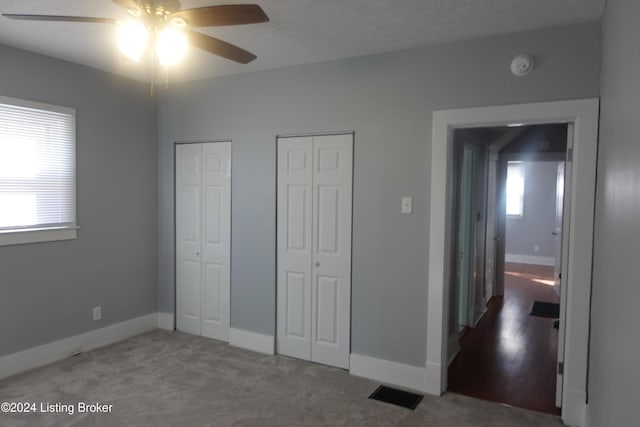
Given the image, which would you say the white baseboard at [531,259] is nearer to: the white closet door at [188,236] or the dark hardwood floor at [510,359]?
the dark hardwood floor at [510,359]

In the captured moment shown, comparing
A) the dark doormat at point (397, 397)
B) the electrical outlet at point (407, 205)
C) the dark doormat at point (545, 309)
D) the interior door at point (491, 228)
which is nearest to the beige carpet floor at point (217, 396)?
the dark doormat at point (397, 397)

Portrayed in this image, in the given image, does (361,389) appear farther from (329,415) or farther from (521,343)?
(521,343)

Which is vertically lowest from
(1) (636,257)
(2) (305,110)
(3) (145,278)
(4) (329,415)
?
(4) (329,415)

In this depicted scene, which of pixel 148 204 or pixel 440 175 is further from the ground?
pixel 440 175

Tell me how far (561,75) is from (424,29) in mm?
949

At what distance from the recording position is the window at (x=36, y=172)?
3.39 metres

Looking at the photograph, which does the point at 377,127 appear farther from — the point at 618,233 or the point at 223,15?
the point at 618,233

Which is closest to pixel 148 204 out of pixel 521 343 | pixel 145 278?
pixel 145 278

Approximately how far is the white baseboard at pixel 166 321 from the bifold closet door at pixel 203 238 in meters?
0.08

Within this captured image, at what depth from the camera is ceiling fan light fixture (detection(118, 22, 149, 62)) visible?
2086 millimetres

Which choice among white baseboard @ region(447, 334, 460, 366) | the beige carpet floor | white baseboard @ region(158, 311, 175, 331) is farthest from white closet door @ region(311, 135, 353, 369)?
white baseboard @ region(158, 311, 175, 331)

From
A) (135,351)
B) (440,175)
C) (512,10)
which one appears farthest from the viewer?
(135,351)

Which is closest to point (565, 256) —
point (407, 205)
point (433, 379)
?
point (407, 205)

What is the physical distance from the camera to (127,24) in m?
2.08
